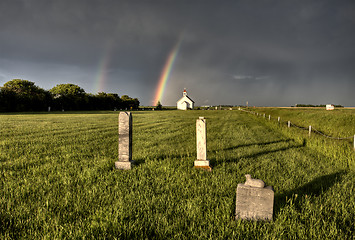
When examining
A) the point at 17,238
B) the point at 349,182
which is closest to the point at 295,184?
the point at 349,182

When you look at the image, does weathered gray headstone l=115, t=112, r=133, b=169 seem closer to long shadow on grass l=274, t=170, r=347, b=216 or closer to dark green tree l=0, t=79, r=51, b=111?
long shadow on grass l=274, t=170, r=347, b=216

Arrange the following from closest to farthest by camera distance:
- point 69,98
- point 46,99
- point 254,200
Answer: point 254,200 < point 46,99 < point 69,98

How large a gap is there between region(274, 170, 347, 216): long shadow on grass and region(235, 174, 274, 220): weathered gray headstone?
0.51 meters

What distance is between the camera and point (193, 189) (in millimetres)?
3619

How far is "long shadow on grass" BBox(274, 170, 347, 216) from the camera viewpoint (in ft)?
10.1

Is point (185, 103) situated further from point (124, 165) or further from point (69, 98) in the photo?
point (124, 165)

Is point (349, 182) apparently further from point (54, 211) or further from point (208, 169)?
point (54, 211)

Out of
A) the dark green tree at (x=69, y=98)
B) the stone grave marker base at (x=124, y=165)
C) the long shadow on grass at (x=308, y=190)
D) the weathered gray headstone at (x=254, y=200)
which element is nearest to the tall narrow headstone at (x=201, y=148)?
the stone grave marker base at (x=124, y=165)

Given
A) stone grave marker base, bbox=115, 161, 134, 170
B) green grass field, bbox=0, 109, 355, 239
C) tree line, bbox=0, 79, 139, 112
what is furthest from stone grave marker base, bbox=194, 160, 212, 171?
tree line, bbox=0, 79, 139, 112

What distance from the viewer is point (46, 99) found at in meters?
A: 52.8

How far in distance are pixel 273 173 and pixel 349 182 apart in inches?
62.5

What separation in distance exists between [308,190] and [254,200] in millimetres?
2098

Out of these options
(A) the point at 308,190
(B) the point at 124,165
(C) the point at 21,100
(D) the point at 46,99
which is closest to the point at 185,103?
(D) the point at 46,99

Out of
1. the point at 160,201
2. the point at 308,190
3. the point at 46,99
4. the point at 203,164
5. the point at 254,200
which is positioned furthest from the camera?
the point at 46,99
